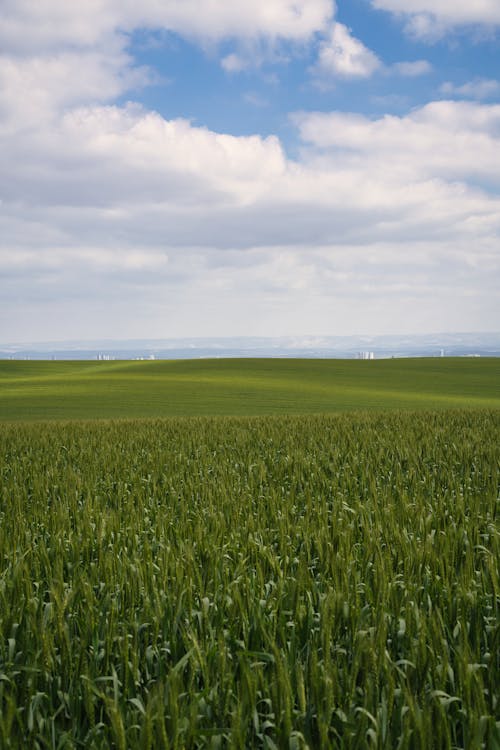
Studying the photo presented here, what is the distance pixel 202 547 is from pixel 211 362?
68.4 meters

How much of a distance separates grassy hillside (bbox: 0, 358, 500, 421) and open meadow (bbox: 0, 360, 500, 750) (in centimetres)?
1927

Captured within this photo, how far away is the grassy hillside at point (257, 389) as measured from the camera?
112 feet

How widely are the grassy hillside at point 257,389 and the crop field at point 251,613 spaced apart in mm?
22094

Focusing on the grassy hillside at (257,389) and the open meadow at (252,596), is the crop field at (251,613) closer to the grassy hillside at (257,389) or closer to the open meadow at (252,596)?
the open meadow at (252,596)

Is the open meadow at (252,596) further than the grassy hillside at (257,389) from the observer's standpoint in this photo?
No

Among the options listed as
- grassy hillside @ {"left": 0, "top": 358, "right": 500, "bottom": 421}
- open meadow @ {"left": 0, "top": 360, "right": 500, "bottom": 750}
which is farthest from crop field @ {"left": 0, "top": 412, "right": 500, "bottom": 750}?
grassy hillside @ {"left": 0, "top": 358, "right": 500, "bottom": 421}

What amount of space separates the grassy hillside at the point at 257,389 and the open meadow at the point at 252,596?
19.3 metres

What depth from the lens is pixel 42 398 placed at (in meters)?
40.2

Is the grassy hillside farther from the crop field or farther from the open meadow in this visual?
the crop field

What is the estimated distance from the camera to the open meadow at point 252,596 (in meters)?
3.20

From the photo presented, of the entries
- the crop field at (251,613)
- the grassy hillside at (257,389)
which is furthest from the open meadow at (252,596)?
the grassy hillside at (257,389)

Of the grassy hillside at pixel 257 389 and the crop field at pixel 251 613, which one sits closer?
the crop field at pixel 251 613

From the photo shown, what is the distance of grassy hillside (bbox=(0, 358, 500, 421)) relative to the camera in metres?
34.2

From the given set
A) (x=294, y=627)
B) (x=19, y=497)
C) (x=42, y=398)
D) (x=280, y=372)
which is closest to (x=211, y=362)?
(x=280, y=372)
